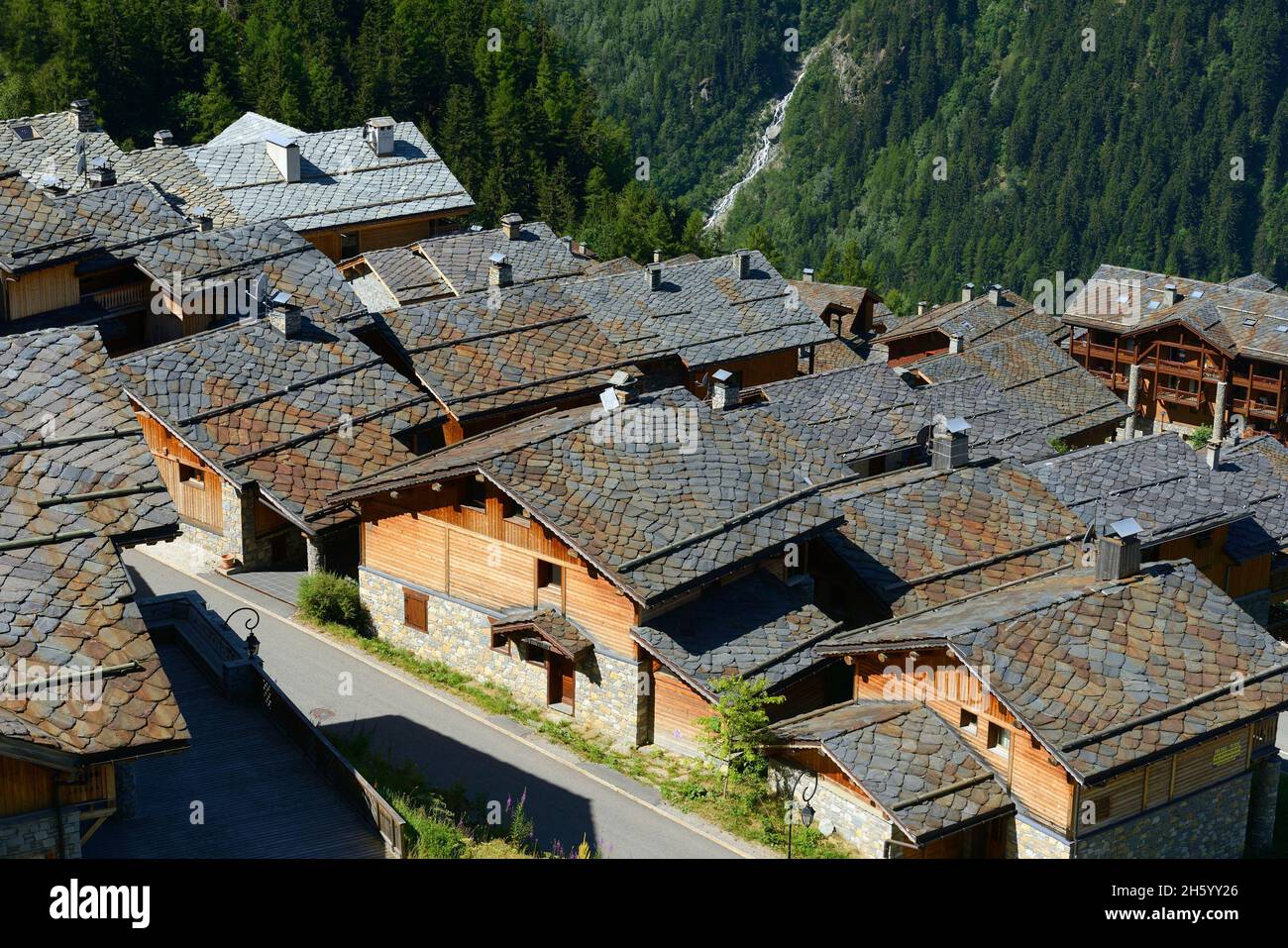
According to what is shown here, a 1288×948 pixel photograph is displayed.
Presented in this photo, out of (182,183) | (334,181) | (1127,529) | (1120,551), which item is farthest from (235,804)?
(334,181)

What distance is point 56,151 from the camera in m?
68.0

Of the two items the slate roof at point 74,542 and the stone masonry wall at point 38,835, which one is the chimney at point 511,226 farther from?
the stone masonry wall at point 38,835

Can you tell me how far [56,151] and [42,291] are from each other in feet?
63.3

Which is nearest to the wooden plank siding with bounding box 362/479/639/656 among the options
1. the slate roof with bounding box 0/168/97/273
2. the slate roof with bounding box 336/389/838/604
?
the slate roof with bounding box 336/389/838/604

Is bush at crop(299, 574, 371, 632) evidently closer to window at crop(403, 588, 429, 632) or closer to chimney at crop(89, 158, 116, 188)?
window at crop(403, 588, 429, 632)

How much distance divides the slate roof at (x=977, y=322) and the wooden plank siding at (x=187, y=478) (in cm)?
4043

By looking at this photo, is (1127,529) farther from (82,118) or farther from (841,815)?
(82,118)

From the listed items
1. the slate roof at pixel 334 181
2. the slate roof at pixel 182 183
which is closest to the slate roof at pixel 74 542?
the slate roof at pixel 182 183

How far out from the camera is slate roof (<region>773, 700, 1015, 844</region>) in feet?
110

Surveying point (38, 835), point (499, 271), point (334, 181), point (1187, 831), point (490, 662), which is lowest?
point (1187, 831)
